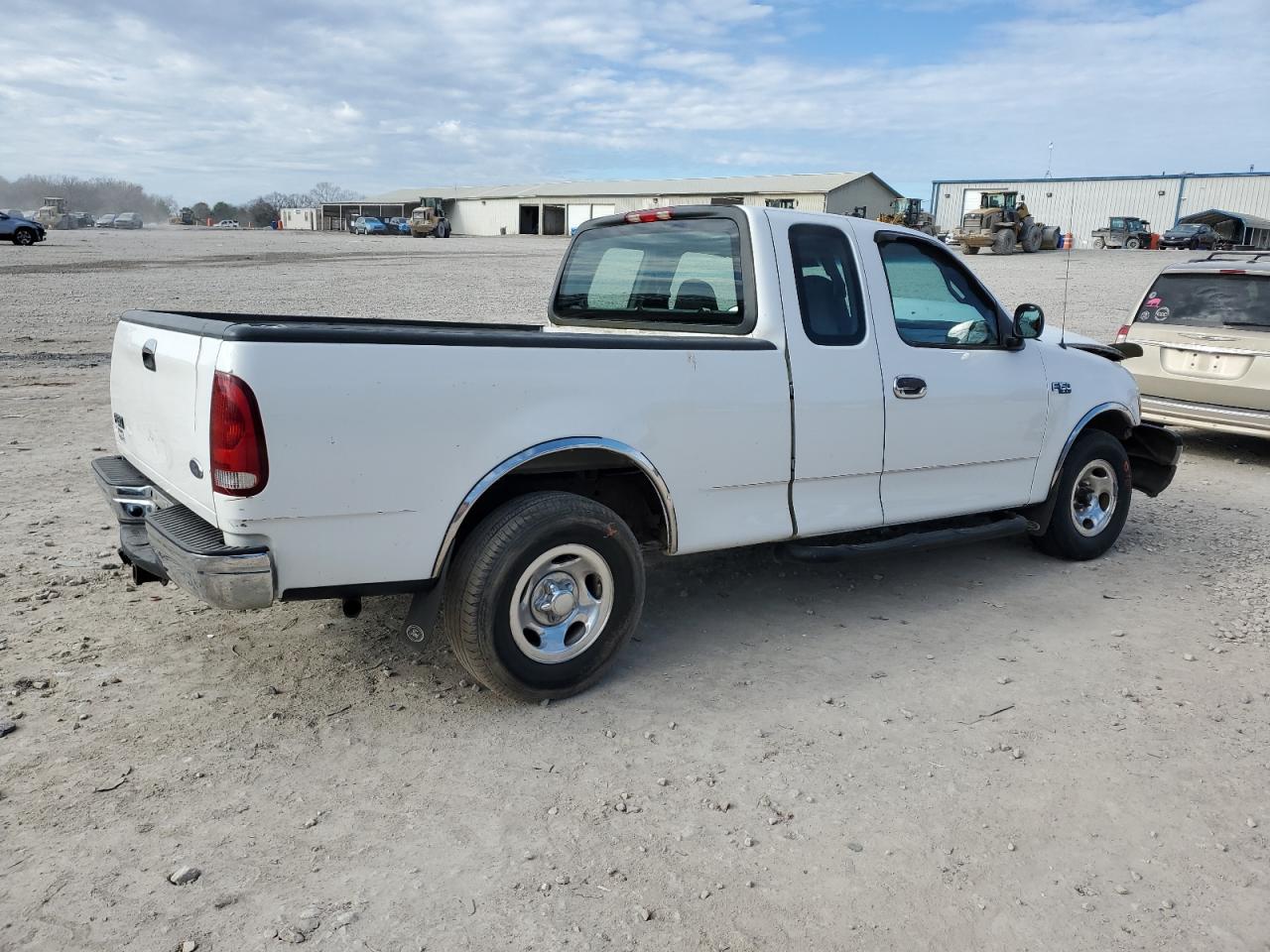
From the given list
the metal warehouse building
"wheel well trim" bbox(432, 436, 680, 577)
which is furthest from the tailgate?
the metal warehouse building

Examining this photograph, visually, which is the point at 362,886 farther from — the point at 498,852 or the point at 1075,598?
the point at 1075,598

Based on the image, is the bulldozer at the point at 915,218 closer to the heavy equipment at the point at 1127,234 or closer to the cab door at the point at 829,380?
the heavy equipment at the point at 1127,234

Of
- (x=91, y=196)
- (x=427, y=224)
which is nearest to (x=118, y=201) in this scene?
(x=91, y=196)

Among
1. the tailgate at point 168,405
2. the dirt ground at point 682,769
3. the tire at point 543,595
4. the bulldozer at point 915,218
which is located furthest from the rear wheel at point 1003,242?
the tailgate at point 168,405

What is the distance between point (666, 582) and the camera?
561 centimetres

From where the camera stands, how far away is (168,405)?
3711 mm

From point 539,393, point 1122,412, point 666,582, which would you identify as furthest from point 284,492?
point 1122,412

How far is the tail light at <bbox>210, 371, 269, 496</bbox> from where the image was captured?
3234 millimetres

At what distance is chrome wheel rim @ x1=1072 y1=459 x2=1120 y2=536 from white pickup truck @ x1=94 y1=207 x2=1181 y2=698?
245 mm

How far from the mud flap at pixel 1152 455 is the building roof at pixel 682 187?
5768 centimetres

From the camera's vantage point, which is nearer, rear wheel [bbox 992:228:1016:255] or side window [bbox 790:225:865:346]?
side window [bbox 790:225:865:346]

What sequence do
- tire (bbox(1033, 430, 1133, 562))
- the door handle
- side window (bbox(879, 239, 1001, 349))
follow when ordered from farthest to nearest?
tire (bbox(1033, 430, 1133, 562)) → side window (bbox(879, 239, 1001, 349)) → the door handle

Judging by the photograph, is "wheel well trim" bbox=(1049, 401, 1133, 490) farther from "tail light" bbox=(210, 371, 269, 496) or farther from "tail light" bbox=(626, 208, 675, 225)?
"tail light" bbox=(210, 371, 269, 496)

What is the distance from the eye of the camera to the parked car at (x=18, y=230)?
40287 mm
